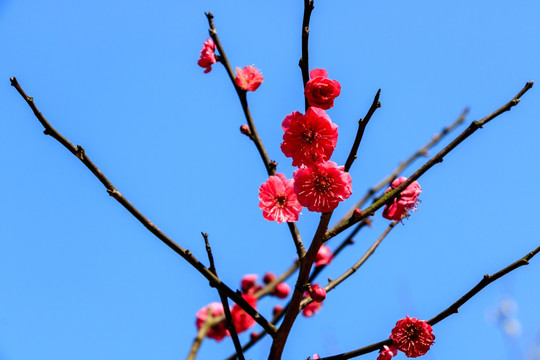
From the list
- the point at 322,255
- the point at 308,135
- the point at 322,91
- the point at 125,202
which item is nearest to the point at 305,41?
the point at 322,91

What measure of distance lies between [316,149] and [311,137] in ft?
0.23

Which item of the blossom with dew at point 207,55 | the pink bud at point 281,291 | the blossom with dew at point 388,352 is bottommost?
the blossom with dew at point 388,352

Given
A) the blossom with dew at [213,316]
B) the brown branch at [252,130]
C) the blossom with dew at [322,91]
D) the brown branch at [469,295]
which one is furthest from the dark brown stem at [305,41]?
the blossom with dew at [213,316]

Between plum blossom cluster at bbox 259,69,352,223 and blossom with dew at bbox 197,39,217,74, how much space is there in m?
1.14

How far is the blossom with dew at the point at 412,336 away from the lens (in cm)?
232

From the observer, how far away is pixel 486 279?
6.91 feet

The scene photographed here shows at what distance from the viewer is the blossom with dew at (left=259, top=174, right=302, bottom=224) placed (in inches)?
102

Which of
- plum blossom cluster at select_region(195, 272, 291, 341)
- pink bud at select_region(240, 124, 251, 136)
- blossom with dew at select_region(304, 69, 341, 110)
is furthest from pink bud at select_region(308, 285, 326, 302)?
plum blossom cluster at select_region(195, 272, 291, 341)

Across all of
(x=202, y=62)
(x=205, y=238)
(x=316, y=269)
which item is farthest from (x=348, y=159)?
(x=202, y=62)

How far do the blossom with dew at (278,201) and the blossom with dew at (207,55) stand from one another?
1.13 meters

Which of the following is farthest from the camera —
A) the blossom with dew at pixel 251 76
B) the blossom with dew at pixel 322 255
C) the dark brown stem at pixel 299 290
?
the blossom with dew at pixel 322 255

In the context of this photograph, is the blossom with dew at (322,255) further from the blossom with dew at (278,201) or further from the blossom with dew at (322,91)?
the blossom with dew at (322,91)

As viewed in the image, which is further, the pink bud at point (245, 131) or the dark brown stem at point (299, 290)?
the pink bud at point (245, 131)

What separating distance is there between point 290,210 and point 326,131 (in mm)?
513
